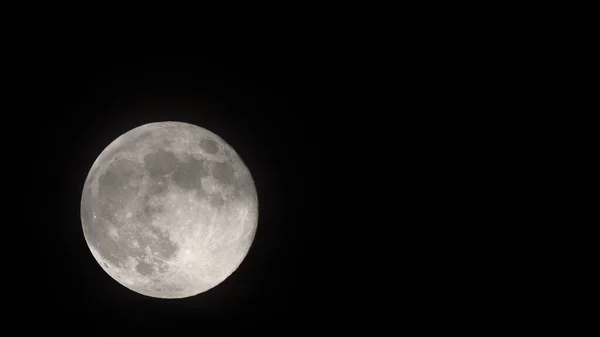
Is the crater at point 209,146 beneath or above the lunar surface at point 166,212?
above

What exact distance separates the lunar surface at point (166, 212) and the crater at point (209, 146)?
0.01m

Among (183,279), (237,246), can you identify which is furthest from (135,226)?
(237,246)

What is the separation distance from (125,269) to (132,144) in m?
1.16

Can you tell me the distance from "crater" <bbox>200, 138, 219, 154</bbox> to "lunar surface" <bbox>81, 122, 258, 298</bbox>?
1cm

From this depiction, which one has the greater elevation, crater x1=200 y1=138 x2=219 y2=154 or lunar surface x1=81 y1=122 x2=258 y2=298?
crater x1=200 y1=138 x2=219 y2=154

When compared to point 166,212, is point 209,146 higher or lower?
higher

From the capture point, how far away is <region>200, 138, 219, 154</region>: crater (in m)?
4.90

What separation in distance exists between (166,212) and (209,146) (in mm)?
866

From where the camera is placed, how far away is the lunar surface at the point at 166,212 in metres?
4.42

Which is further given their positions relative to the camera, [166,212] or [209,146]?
[209,146]

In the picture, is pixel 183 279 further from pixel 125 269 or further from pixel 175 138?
pixel 175 138

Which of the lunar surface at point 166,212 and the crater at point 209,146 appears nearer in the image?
the lunar surface at point 166,212

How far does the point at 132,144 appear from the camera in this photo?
4.79m

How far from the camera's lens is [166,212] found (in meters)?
4.39
